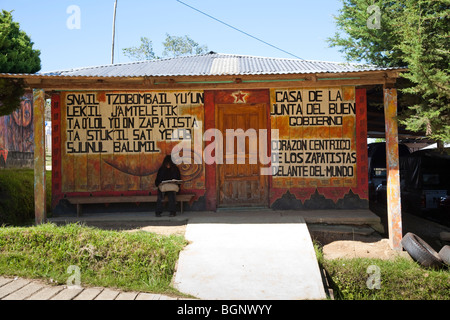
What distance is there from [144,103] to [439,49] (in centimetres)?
625

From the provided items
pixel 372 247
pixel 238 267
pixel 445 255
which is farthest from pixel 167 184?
pixel 445 255

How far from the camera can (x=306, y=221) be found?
784 cm

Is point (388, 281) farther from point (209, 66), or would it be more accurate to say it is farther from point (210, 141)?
point (209, 66)

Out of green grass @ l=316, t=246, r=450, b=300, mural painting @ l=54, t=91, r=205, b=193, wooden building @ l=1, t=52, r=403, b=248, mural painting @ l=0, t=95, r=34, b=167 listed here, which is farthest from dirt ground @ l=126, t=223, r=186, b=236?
mural painting @ l=0, t=95, r=34, b=167

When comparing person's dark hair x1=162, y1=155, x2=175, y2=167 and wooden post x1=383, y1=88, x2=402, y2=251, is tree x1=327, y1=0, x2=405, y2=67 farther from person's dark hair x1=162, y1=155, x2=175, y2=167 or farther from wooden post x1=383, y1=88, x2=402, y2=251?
person's dark hair x1=162, y1=155, x2=175, y2=167

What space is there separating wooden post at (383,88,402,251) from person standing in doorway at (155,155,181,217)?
14.7 feet

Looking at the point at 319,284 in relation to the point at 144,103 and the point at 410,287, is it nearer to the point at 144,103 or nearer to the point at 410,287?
the point at 410,287

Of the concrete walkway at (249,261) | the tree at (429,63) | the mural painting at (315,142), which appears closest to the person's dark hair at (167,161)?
the concrete walkway at (249,261)

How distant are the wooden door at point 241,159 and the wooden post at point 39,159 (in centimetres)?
389

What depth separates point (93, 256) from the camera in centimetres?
590

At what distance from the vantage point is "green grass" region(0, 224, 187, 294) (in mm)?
5441

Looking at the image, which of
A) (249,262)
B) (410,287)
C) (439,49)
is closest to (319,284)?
(249,262)

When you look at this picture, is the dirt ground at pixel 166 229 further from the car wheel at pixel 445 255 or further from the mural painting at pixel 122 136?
the car wheel at pixel 445 255

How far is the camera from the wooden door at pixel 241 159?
9039 millimetres
